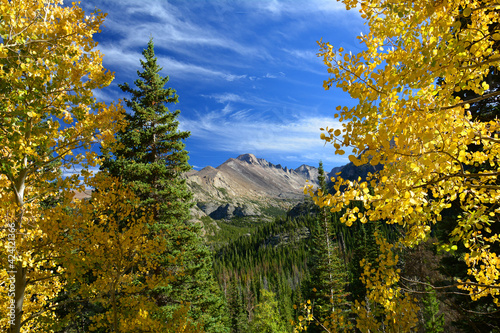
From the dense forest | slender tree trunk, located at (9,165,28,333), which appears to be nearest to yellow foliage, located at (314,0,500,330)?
the dense forest

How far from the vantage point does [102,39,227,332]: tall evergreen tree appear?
448 inches

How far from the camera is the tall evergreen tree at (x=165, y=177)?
11.4m

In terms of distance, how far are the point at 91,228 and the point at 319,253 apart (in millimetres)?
17354

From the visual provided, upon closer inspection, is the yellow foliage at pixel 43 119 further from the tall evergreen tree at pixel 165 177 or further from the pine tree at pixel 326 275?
the pine tree at pixel 326 275

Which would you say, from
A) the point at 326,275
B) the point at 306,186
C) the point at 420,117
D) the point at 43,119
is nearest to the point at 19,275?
the point at 43,119

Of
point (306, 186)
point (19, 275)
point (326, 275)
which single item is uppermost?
point (306, 186)

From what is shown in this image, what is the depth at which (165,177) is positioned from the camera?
1267 centimetres

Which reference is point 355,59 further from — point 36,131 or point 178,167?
point 178,167

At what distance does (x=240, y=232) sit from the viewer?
193625 millimetres

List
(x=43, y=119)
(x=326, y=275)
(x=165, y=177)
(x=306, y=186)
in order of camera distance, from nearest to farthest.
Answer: (x=306, y=186)
(x=43, y=119)
(x=165, y=177)
(x=326, y=275)

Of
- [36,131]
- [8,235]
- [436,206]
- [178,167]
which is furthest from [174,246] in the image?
[436,206]

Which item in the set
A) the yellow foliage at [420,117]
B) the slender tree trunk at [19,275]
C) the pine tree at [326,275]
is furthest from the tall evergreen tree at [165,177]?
the yellow foliage at [420,117]

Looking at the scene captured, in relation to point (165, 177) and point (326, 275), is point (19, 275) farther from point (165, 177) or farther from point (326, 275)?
point (326, 275)

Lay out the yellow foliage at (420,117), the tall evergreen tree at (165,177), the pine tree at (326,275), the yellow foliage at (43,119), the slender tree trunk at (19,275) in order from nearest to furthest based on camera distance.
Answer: the yellow foliage at (420,117), the yellow foliage at (43,119), the slender tree trunk at (19,275), the tall evergreen tree at (165,177), the pine tree at (326,275)
